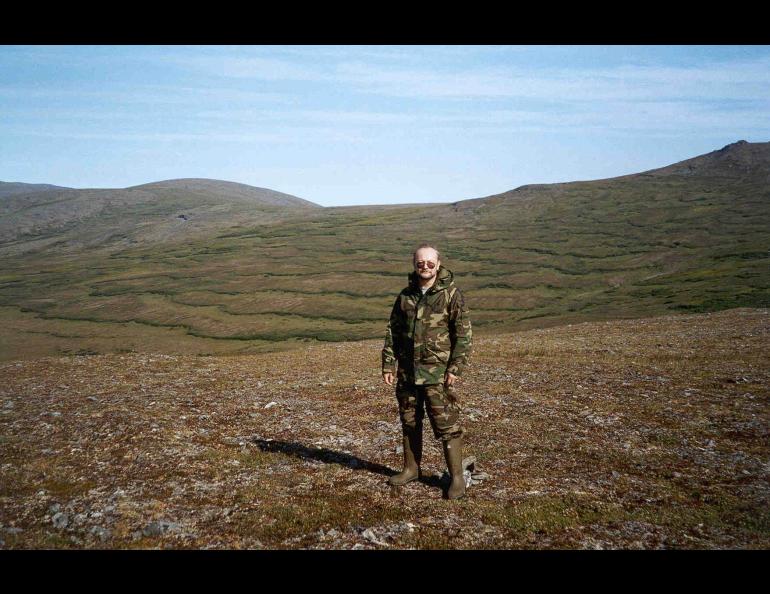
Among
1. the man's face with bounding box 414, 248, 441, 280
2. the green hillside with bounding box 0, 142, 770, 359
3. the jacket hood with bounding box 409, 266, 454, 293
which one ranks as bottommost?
the green hillside with bounding box 0, 142, 770, 359

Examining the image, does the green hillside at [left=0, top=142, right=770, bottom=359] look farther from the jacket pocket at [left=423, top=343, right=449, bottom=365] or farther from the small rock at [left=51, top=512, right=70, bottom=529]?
the small rock at [left=51, top=512, right=70, bottom=529]

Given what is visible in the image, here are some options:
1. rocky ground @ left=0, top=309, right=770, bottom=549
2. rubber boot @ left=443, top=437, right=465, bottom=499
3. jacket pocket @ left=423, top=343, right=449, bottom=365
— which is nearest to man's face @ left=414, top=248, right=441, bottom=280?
jacket pocket @ left=423, top=343, right=449, bottom=365

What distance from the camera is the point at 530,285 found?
140m

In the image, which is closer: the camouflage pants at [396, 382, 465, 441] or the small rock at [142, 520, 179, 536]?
the small rock at [142, 520, 179, 536]

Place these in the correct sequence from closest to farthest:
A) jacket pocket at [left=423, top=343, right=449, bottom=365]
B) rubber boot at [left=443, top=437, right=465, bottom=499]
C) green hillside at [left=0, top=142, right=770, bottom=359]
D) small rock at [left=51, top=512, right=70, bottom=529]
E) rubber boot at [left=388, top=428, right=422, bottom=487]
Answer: small rock at [left=51, top=512, right=70, bottom=529], jacket pocket at [left=423, top=343, right=449, bottom=365], rubber boot at [left=443, top=437, right=465, bottom=499], rubber boot at [left=388, top=428, right=422, bottom=487], green hillside at [left=0, top=142, right=770, bottom=359]

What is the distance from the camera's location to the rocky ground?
863 centimetres

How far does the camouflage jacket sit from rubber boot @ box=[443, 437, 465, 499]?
50.7 inches

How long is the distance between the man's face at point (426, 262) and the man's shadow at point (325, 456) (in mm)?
4471

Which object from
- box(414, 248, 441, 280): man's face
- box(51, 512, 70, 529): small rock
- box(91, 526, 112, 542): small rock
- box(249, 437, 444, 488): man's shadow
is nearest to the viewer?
box(91, 526, 112, 542): small rock

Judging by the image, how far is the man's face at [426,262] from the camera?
9.45 m

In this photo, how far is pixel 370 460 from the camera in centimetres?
1236

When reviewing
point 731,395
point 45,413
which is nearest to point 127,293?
point 45,413

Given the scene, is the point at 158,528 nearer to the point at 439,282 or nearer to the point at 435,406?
the point at 435,406
